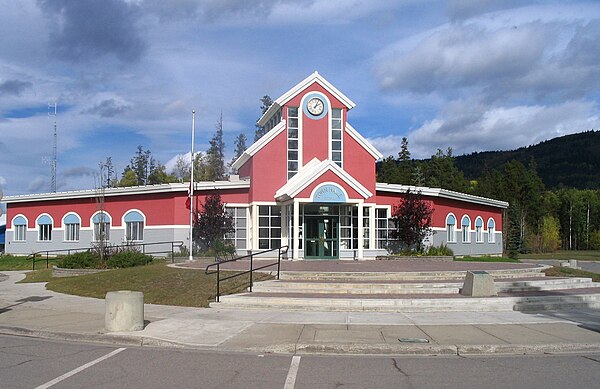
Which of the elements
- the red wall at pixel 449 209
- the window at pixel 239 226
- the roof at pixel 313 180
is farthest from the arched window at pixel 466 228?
the window at pixel 239 226

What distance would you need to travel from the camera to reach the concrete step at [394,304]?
16.2m

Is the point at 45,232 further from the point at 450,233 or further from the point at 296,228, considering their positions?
the point at 450,233

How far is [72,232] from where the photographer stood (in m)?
37.0

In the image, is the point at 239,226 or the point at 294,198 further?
the point at 239,226

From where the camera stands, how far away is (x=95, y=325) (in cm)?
1360

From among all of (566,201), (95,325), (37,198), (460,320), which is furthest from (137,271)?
(566,201)

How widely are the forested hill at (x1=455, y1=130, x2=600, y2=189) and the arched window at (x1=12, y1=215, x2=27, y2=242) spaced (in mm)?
106736

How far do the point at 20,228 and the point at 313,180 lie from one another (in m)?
23.3

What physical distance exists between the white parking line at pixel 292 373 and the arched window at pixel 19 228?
34.7 metres

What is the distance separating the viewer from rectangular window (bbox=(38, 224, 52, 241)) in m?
38.2

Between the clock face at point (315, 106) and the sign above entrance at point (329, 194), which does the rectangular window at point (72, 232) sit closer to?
the clock face at point (315, 106)

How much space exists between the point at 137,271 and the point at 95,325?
925 centimetres

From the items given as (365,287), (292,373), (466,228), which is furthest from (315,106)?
(292,373)

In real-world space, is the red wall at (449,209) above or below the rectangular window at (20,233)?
above
